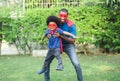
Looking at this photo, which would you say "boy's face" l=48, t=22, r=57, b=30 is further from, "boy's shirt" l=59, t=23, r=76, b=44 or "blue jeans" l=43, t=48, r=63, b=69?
"blue jeans" l=43, t=48, r=63, b=69

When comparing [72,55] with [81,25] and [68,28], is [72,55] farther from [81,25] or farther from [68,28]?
[81,25]

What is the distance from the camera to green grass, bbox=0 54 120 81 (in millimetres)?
9836

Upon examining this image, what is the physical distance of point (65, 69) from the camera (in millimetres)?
11289

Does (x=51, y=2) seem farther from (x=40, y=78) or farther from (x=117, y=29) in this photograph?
(x=40, y=78)

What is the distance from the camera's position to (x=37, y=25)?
1538cm

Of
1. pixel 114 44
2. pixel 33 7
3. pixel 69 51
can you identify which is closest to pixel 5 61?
pixel 33 7

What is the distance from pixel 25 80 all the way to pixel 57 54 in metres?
1.81

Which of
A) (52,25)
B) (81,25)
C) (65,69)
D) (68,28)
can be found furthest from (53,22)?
(81,25)

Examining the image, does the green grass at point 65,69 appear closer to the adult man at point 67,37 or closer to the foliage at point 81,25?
the foliage at point 81,25

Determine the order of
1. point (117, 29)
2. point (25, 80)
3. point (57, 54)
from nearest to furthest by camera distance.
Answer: point (57, 54) → point (25, 80) → point (117, 29)

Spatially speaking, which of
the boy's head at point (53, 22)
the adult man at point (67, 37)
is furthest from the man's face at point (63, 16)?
the boy's head at point (53, 22)

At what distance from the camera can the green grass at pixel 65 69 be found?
984 cm

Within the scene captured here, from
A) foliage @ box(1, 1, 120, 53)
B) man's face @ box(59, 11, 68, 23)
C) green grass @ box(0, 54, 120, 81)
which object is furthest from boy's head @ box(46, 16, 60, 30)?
foliage @ box(1, 1, 120, 53)

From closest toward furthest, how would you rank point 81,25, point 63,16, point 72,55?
point 63,16 → point 72,55 → point 81,25
